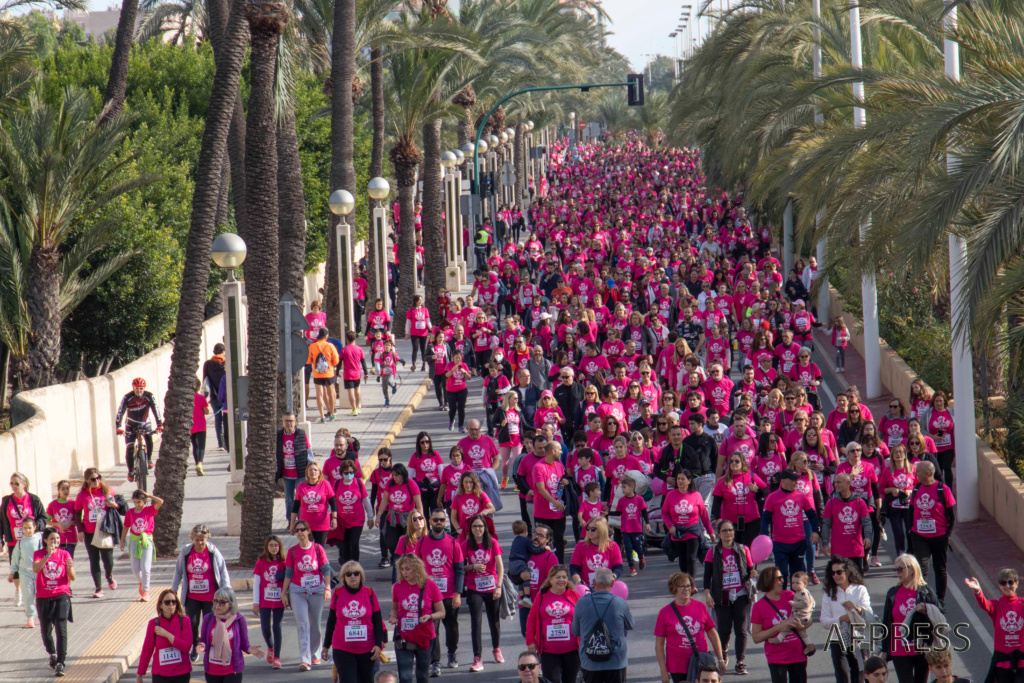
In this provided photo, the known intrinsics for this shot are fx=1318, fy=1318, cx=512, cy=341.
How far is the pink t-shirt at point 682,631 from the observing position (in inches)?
362

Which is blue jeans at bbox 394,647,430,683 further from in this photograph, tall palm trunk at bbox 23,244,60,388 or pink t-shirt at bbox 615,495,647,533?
tall palm trunk at bbox 23,244,60,388

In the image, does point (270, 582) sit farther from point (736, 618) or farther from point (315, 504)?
point (736, 618)

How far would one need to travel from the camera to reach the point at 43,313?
812 inches

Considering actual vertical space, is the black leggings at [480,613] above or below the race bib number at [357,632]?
below

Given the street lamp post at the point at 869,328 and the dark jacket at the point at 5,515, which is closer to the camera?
the dark jacket at the point at 5,515

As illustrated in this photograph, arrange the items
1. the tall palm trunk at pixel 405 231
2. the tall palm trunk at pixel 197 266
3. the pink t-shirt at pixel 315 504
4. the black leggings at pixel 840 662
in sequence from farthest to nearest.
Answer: the tall palm trunk at pixel 405 231 → the tall palm trunk at pixel 197 266 → the pink t-shirt at pixel 315 504 → the black leggings at pixel 840 662

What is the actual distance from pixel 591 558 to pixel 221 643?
302 centimetres

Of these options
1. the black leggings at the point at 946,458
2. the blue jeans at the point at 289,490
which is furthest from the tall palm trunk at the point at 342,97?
the black leggings at the point at 946,458

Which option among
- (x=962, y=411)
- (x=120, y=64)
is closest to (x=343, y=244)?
(x=120, y=64)

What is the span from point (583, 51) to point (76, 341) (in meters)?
38.8

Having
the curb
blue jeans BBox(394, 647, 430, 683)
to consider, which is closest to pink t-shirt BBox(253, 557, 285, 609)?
blue jeans BBox(394, 647, 430, 683)

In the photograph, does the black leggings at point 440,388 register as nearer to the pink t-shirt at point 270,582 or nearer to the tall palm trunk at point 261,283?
the tall palm trunk at point 261,283

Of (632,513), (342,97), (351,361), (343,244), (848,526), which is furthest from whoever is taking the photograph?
(342,97)

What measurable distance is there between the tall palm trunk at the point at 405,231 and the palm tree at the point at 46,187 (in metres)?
11.0
